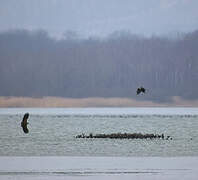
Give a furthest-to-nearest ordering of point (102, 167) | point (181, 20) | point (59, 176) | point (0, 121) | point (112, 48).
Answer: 1. point (0, 121)
2. point (112, 48)
3. point (181, 20)
4. point (102, 167)
5. point (59, 176)

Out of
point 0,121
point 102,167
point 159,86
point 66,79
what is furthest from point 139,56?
point 0,121

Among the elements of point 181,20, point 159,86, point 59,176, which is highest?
point 181,20

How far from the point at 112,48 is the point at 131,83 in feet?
14.6

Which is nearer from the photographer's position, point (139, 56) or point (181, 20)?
point (181, 20)

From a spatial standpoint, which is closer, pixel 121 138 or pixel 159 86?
pixel 159 86

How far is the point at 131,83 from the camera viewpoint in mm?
32938

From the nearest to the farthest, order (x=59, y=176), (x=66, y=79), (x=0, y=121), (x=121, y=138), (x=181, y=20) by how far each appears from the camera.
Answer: (x=59, y=176)
(x=181, y=20)
(x=66, y=79)
(x=121, y=138)
(x=0, y=121)

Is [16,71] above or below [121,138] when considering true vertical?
above

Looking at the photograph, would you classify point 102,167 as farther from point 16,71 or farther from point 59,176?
point 16,71

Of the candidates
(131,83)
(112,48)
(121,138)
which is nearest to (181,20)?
(112,48)

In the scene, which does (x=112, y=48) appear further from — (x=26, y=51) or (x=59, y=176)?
(x=59, y=176)

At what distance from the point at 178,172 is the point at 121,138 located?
734 inches

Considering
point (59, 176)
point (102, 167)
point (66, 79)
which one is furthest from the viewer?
point (66, 79)

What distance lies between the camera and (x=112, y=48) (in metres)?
29.0
